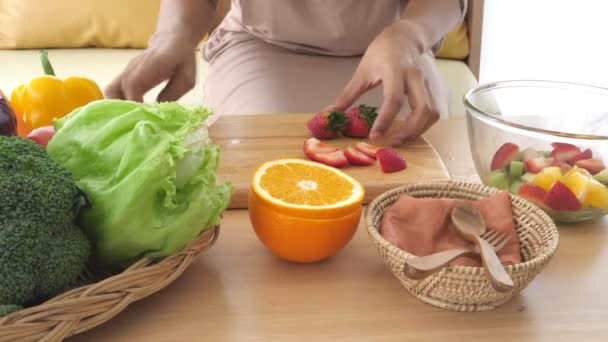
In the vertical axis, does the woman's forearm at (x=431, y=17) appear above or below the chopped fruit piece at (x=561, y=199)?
above

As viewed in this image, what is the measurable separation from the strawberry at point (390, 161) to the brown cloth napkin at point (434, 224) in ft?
0.90

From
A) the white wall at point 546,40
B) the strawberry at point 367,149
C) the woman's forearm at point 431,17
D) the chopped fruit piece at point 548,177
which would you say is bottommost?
the white wall at point 546,40

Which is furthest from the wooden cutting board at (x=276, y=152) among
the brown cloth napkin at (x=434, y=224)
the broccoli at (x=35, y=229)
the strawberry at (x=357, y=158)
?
the broccoli at (x=35, y=229)

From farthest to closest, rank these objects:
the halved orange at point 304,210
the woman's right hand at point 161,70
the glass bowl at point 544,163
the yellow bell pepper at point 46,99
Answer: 1. the woman's right hand at point 161,70
2. the yellow bell pepper at point 46,99
3. the glass bowl at point 544,163
4. the halved orange at point 304,210

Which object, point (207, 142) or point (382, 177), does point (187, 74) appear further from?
point (207, 142)

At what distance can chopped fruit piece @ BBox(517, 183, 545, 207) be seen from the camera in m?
0.83

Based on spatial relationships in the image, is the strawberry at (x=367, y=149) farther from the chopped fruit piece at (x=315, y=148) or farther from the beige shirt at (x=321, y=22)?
the beige shirt at (x=321, y=22)

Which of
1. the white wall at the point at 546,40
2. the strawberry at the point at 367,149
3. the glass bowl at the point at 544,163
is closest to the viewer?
the glass bowl at the point at 544,163

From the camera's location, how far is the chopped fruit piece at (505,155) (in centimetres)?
85

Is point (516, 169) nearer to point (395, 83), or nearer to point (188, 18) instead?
point (395, 83)

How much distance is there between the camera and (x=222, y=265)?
2.46 feet

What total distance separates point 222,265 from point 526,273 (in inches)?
13.3

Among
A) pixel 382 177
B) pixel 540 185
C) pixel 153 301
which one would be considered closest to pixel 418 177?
pixel 382 177

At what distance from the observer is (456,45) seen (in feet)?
7.81
